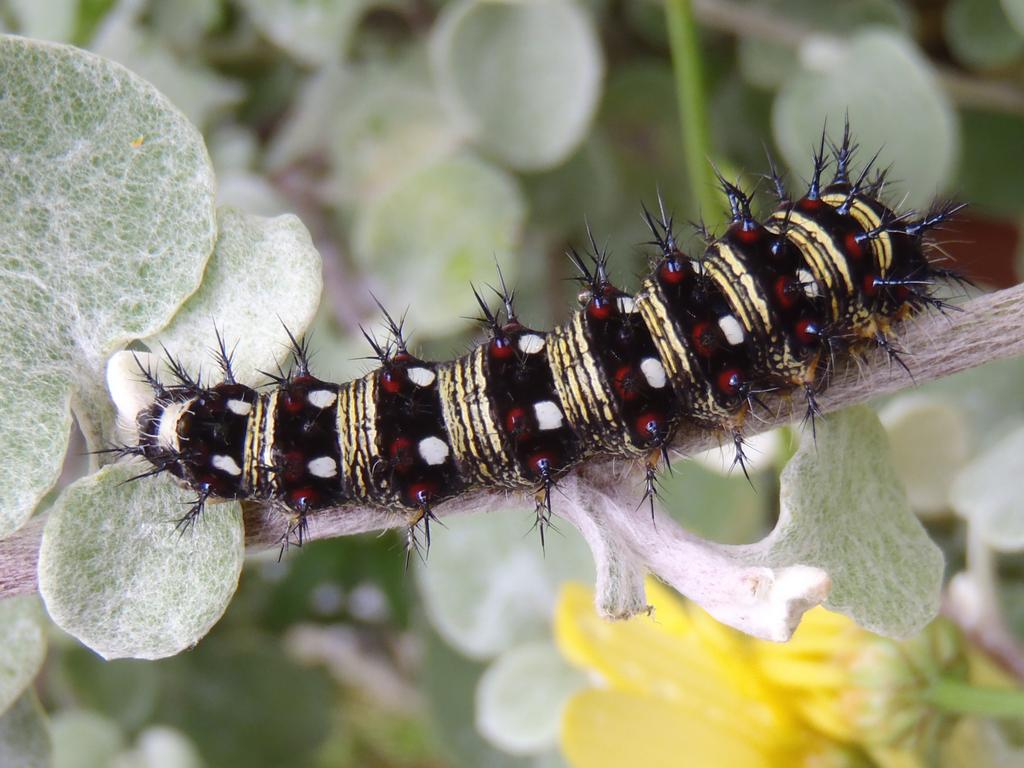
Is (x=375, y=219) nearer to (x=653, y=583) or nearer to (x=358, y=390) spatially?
(x=358, y=390)

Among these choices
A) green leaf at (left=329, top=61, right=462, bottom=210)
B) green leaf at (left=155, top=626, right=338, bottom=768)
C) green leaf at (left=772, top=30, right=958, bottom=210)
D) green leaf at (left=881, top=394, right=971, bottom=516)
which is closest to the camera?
green leaf at (left=881, top=394, right=971, bottom=516)

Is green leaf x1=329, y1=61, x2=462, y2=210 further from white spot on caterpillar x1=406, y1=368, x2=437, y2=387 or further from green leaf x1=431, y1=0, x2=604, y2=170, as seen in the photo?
white spot on caterpillar x1=406, y1=368, x2=437, y2=387

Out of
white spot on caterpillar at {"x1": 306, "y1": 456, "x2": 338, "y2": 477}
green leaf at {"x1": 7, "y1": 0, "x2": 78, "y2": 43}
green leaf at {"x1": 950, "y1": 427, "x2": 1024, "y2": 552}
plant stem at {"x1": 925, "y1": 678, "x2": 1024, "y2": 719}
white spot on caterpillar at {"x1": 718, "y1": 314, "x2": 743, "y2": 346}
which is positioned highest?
green leaf at {"x1": 7, "y1": 0, "x2": 78, "y2": 43}

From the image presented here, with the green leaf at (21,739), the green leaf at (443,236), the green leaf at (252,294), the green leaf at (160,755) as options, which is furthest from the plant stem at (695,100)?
the green leaf at (160,755)

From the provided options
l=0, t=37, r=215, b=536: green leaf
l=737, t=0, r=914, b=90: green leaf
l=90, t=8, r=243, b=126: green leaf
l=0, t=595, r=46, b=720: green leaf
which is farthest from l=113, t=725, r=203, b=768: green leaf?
l=737, t=0, r=914, b=90: green leaf

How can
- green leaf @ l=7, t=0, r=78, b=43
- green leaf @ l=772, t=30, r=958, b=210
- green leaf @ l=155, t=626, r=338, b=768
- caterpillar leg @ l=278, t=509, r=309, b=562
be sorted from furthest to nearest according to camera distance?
green leaf @ l=155, t=626, r=338, b=768 → green leaf @ l=7, t=0, r=78, b=43 → green leaf @ l=772, t=30, r=958, b=210 → caterpillar leg @ l=278, t=509, r=309, b=562

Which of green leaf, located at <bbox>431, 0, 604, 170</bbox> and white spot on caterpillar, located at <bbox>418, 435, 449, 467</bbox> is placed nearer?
white spot on caterpillar, located at <bbox>418, 435, 449, 467</bbox>

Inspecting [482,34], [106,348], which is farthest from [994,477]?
[482,34]
